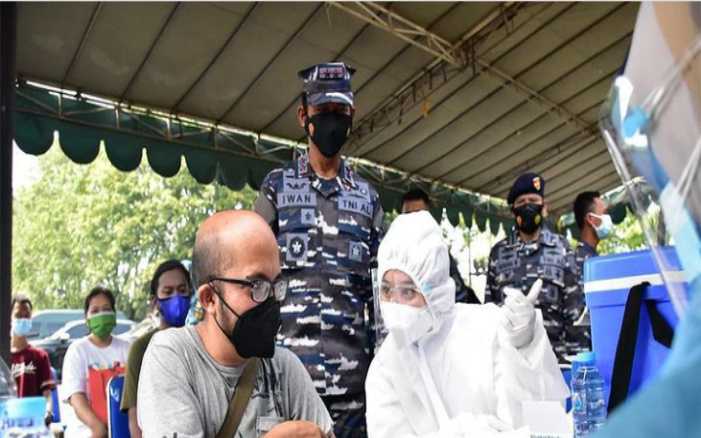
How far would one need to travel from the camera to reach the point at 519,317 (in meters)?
1.68

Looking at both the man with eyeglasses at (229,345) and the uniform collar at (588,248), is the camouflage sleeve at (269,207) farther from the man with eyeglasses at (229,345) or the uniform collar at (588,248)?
the uniform collar at (588,248)

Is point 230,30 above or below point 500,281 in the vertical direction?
above

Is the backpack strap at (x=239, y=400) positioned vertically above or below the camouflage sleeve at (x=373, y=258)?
below

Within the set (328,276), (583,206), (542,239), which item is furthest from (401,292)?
(583,206)

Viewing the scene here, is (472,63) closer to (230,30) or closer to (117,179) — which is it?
(230,30)

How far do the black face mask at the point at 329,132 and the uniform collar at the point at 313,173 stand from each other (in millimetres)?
78

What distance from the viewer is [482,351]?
194cm

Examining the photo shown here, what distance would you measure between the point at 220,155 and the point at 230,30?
1.26m

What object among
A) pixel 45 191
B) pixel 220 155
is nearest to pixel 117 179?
pixel 45 191

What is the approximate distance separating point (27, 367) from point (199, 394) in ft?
13.4

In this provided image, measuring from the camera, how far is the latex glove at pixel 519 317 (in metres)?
1.66

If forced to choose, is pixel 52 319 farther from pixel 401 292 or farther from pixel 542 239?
pixel 401 292

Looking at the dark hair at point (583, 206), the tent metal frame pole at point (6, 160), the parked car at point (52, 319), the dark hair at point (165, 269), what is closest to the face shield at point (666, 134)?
the dark hair at point (165, 269)

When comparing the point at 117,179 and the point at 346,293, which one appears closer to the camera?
the point at 346,293
